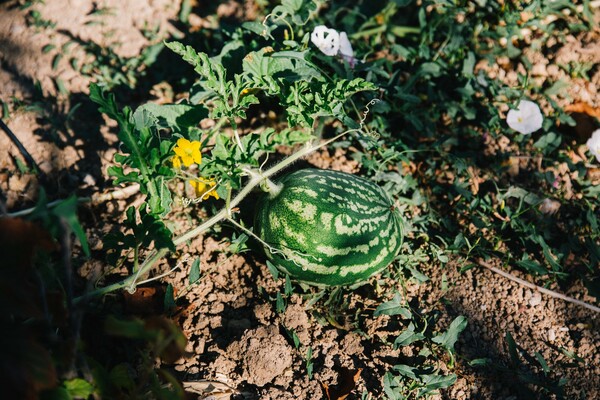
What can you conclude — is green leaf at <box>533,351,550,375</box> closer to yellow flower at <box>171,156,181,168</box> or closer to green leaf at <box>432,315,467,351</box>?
green leaf at <box>432,315,467,351</box>

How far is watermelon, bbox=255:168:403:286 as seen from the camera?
2.32 m

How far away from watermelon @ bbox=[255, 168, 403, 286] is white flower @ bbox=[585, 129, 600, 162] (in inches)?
60.9

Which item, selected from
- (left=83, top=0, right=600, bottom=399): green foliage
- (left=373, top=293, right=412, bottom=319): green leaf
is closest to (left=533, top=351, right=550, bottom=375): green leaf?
→ (left=83, top=0, right=600, bottom=399): green foliage

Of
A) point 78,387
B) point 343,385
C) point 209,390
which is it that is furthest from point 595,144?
point 78,387

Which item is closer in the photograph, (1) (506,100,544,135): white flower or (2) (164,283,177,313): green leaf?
(2) (164,283,177,313): green leaf

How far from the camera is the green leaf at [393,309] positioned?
2443 millimetres

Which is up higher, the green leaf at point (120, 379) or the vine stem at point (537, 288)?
the green leaf at point (120, 379)

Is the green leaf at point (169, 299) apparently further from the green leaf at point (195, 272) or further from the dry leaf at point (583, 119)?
the dry leaf at point (583, 119)

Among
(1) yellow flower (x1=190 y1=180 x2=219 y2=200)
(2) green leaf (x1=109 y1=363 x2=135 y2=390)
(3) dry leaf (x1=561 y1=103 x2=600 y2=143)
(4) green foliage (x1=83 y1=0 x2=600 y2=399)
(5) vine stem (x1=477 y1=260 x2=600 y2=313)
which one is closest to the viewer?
(2) green leaf (x1=109 y1=363 x2=135 y2=390)

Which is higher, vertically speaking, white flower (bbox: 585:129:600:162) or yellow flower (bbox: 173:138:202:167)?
yellow flower (bbox: 173:138:202:167)

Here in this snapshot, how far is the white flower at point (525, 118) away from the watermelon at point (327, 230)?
125 cm

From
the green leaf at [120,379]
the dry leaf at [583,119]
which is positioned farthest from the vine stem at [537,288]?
the green leaf at [120,379]

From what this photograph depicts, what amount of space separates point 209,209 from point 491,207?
176cm

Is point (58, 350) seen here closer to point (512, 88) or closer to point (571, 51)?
point (512, 88)
